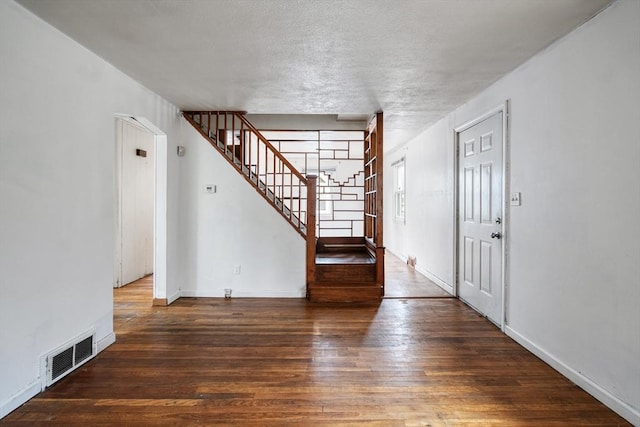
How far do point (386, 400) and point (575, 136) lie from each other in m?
2.18

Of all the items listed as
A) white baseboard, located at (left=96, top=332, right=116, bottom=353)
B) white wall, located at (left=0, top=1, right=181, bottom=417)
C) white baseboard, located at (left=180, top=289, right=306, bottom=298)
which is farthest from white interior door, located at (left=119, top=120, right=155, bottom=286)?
white wall, located at (left=0, top=1, right=181, bottom=417)

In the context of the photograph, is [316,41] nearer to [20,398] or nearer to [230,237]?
[230,237]

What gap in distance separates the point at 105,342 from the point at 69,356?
43 cm

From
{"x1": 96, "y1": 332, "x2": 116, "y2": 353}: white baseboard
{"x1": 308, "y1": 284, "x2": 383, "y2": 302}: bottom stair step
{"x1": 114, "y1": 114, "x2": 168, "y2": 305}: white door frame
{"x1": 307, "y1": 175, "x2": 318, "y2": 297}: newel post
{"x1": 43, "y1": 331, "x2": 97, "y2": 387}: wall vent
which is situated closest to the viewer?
{"x1": 43, "y1": 331, "x2": 97, "y2": 387}: wall vent

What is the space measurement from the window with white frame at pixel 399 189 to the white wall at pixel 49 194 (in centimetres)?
558

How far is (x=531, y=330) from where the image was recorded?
9.14ft

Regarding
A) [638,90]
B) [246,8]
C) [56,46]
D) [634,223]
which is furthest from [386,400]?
[56,46]

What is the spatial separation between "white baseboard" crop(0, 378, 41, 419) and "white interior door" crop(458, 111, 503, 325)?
3.73 m

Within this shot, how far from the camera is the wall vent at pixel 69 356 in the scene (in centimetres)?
223

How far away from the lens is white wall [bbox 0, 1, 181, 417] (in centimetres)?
194

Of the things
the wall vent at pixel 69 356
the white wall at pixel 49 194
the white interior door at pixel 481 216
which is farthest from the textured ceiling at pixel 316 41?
the wall vent at pixel 69 356

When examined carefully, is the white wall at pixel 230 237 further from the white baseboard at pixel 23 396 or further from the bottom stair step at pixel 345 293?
the white baseboard at pixel 23 396

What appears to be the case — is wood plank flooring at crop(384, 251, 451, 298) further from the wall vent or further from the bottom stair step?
the wall vent

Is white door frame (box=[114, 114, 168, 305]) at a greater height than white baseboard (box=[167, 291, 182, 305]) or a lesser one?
greater
